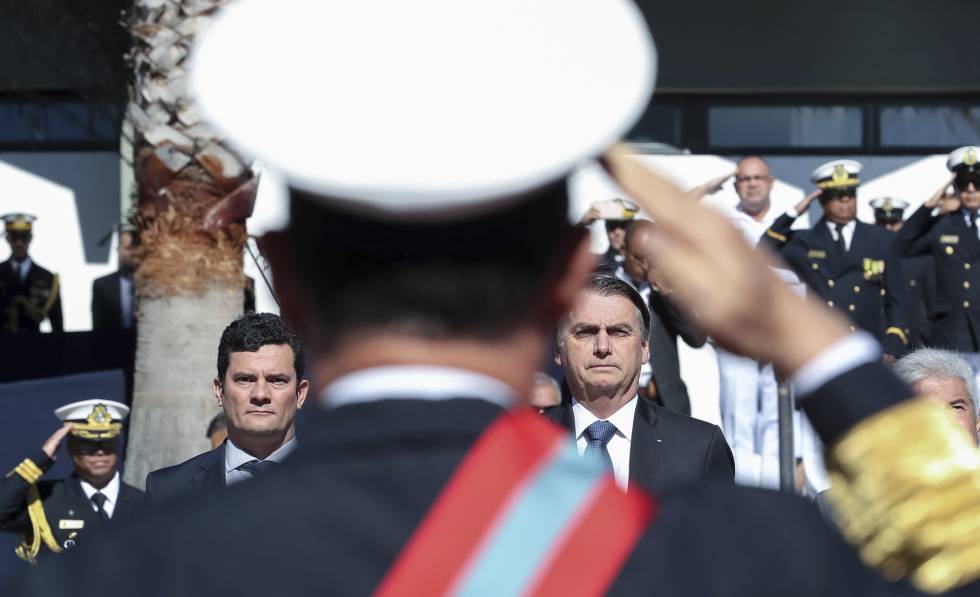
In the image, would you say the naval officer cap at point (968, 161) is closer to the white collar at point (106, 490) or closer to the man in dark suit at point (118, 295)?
the man in dark suit at point (118, 295)

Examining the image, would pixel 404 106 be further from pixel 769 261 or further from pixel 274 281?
pixel 769 261

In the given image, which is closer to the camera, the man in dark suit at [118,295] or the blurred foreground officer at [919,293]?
the blurred foreground officer at [919,293]

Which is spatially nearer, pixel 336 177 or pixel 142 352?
pixel 336 177

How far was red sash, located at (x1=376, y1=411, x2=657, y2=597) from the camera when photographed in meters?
1.27

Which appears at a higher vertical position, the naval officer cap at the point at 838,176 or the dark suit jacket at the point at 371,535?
the dark suit jacket at the point at 371,535

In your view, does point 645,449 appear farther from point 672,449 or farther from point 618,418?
point 618,418

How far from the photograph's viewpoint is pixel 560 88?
1324 mm

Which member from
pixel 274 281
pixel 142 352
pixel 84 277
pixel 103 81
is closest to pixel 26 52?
pixel 84 277

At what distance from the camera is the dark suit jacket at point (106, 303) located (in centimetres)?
1083

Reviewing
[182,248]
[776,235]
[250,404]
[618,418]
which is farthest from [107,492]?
[776,235]

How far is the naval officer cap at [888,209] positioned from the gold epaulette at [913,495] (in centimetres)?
1058

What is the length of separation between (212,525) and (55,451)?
605 cm

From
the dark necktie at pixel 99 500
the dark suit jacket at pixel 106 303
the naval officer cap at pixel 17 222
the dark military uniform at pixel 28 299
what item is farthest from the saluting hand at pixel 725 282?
the naval officer cap at pixel 17 222

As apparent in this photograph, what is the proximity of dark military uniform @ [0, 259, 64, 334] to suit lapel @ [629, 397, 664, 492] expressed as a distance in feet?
24.8
